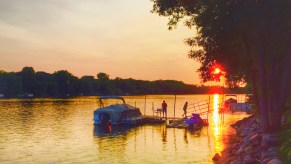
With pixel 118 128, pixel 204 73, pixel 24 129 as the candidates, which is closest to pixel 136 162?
pixel 204 73

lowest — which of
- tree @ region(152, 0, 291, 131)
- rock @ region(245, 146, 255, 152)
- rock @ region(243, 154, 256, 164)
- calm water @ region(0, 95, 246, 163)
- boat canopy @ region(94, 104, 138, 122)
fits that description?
calm water @ region(0, 95, 246, 163)

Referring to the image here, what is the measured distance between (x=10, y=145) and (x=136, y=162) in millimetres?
15882

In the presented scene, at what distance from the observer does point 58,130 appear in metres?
54.1

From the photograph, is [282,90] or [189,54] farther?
[189,54]

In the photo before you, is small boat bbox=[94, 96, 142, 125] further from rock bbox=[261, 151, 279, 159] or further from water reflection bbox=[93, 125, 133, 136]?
rock bbox=[261, 151, 279, 159]

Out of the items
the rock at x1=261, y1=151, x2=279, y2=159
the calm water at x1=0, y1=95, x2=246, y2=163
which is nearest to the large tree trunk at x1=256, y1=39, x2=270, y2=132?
the calm water at x1=0, y1=95, x2=246, y2=163

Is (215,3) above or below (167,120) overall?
above

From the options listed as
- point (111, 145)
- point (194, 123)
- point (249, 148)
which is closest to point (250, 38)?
point (249, 148)

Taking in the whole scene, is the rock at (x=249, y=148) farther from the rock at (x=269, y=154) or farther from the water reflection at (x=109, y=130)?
the water reflection at (x=109, y=130)

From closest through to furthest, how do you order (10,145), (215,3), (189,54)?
1. (215,3)
2. (189,54)
3. (10,145)

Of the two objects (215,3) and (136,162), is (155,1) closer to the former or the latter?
(215,3)

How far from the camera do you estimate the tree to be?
2275cm

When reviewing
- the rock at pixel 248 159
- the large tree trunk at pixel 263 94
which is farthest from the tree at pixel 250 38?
Result: the rock at pixel 248 159

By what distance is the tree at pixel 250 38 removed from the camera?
22750 mm
